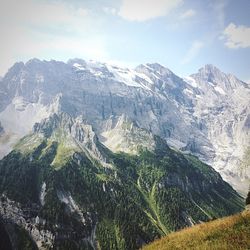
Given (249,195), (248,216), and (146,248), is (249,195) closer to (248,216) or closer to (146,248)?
(248,216)

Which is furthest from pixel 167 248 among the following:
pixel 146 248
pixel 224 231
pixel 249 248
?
pixel 249 248

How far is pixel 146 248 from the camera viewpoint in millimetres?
23266

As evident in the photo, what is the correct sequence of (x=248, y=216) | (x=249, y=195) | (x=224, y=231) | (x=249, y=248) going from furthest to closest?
(x=249, y=195)
(x=248, y=216)
(x=224, y=231)
(x=249, y=248)

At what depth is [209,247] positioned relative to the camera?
63.2 feet

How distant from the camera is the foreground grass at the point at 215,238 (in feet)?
63.3

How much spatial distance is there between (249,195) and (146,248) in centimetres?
1097

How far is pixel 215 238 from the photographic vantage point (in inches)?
→ 827

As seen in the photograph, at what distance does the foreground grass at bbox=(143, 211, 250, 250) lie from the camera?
19.3 meters

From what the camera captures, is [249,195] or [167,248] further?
[249,195]

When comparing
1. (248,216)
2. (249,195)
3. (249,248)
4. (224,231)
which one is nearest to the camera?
(249,248)

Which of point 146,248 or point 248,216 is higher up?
point 248,216

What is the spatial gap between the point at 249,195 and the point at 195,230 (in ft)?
25.4

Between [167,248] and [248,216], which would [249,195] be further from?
[167,248]

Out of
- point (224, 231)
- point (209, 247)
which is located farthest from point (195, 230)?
point (209, 247)
